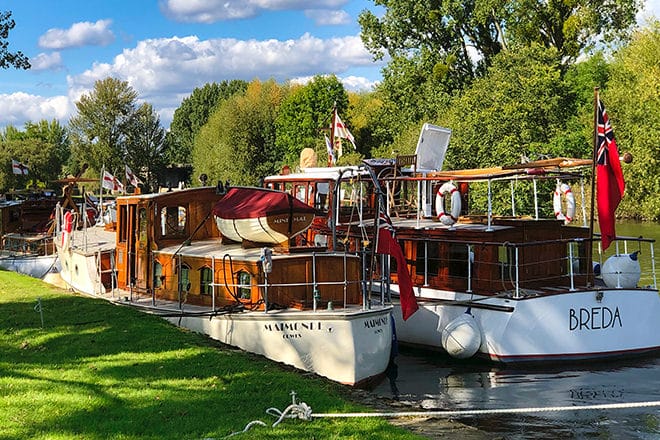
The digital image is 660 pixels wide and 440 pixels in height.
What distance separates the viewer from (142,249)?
19500 mm

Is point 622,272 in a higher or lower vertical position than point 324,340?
higher

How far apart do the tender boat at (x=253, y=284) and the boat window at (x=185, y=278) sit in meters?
0.02

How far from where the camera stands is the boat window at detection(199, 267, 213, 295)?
17.6 meters

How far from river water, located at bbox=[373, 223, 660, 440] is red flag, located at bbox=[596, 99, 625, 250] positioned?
318 centimetres

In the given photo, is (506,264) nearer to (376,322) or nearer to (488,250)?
(488,250)

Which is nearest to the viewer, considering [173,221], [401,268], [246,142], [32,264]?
[401,268]

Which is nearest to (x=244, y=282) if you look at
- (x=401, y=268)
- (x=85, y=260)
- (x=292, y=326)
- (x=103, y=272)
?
(x=292, y=326)

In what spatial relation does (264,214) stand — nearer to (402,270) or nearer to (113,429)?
(402,270)

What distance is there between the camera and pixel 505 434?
1246 cm

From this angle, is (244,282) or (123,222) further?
(123,222)

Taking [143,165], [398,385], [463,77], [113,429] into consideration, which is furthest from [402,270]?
[143,165]

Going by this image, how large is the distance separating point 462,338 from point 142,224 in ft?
28.7

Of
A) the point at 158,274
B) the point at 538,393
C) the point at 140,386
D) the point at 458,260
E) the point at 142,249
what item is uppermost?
the point at 142,249

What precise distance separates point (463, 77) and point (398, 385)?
47.6 metres
